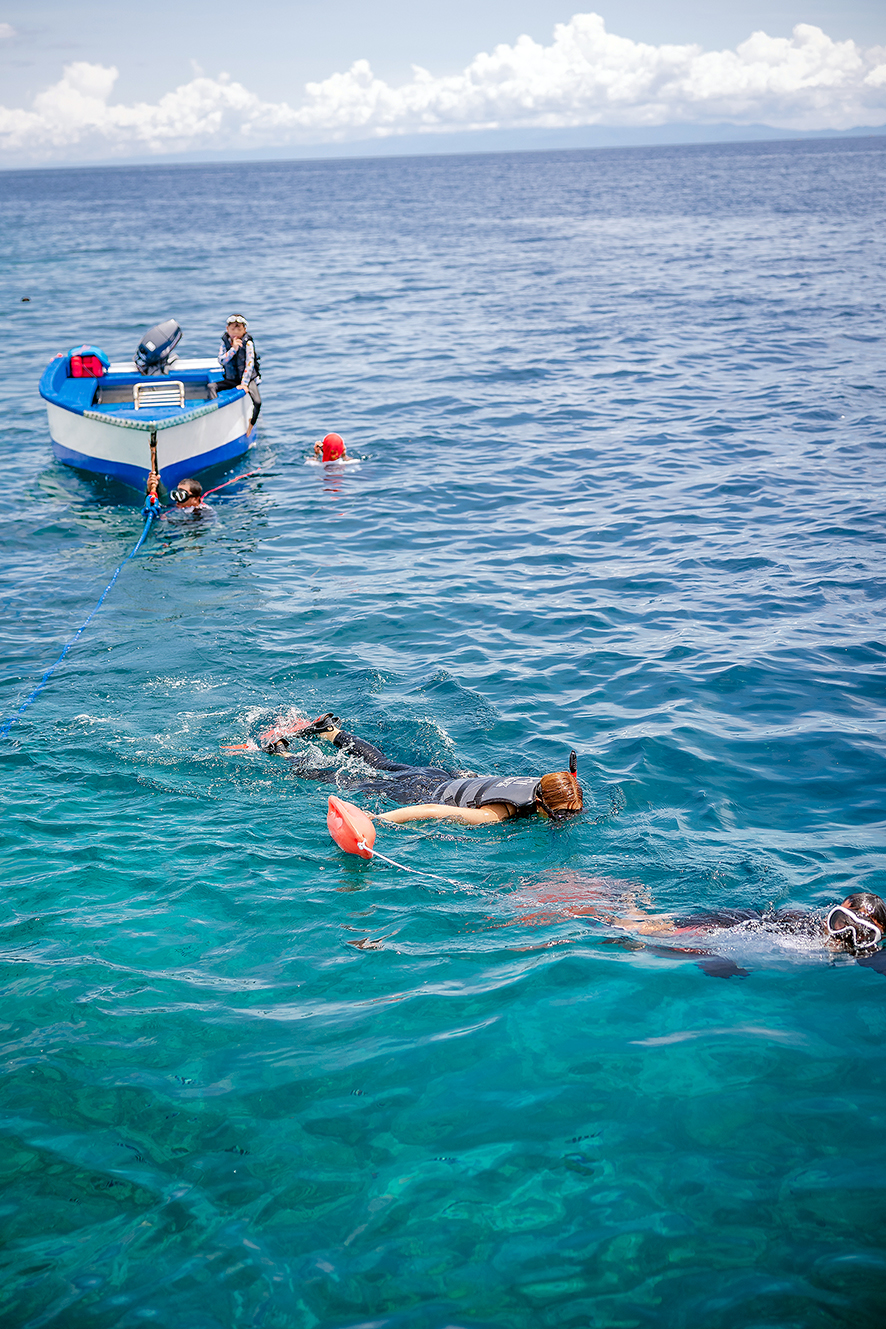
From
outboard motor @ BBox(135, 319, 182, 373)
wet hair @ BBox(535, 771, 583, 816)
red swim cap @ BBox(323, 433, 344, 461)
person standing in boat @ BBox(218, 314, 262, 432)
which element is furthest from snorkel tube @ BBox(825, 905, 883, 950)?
outboard motor @ BBox(135, 319, 182, 373)

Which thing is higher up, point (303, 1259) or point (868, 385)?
point (868, 385)

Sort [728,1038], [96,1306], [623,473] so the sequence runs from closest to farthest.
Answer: [96,1306], [728,1038], [623,473]

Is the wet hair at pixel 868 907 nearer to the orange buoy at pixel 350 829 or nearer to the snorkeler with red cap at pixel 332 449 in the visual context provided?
the orange buoy at pixel 350 829

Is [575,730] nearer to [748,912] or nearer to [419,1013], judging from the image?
[748,912]

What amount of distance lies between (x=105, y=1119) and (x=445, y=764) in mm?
3904

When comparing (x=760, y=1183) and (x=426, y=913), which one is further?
(x=426, y=913)

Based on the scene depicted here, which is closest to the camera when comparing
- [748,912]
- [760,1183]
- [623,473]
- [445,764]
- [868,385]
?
[760,1183]

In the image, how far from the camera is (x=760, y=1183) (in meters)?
4.30

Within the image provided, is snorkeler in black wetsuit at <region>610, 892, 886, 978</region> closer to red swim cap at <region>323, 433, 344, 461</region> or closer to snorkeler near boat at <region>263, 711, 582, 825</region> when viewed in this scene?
snorkeler near boat at <region>263, 711, 582, 825</region>

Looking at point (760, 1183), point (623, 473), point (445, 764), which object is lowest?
point (760, 1183)

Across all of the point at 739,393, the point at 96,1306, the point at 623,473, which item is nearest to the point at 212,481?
the point at 623,473

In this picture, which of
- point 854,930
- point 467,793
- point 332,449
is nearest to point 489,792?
point 467,793

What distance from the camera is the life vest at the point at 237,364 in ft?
51.1

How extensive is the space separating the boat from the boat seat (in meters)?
0.02
